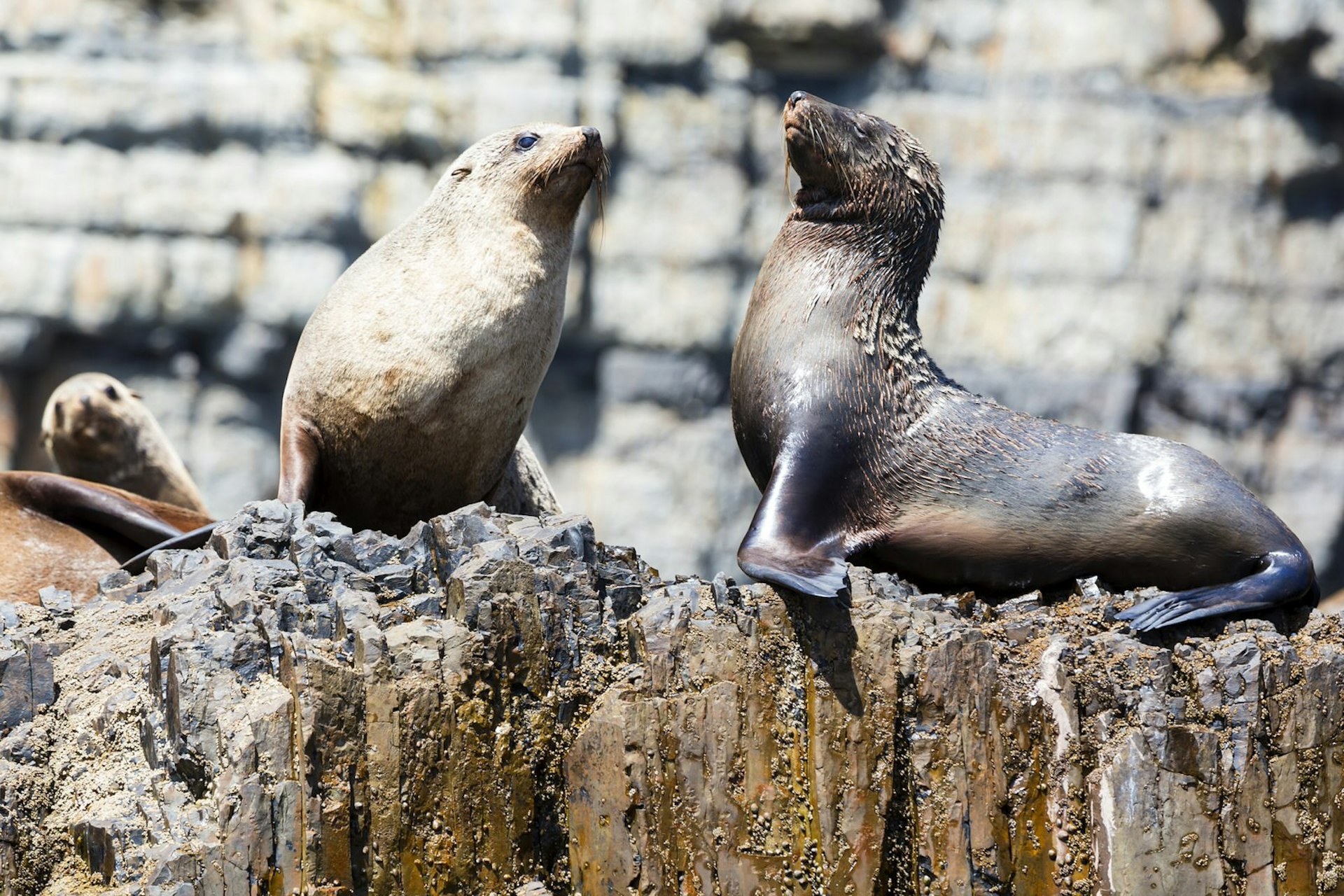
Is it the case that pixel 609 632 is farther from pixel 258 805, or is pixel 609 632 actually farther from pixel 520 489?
pixel 520 489

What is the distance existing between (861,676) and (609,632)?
65cm

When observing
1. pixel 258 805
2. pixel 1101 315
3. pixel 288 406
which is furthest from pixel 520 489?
pixel 1101 315

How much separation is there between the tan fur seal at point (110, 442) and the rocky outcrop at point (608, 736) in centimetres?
303

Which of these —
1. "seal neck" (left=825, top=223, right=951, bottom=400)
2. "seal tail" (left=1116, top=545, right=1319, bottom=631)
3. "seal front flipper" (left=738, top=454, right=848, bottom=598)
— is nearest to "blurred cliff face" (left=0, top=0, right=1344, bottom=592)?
"seal neck" (left=825, top=223, right=951, bottom=400)

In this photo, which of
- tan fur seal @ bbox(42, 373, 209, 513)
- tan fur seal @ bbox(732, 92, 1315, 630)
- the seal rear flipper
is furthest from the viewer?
tan fur seal @ bbox(42, 373, 209, 513)

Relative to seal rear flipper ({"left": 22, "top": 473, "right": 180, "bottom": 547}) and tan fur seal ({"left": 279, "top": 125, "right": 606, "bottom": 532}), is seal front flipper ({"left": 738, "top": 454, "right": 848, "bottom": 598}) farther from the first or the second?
seal rear flipper ({"left": 22, "top": 473, "right": 180, "bottom": 547})

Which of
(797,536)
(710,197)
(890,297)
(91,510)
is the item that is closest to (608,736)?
(797,536)

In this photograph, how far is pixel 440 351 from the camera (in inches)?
192

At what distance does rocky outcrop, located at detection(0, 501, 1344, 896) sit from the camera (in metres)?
3.42

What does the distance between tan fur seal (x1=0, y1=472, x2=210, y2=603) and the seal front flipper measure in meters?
2.42

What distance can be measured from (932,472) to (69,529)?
3175 mm

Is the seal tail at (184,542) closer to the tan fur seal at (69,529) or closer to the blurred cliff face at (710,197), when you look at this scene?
the tan fur seal at (69,529)

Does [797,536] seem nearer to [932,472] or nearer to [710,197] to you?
[932,472]

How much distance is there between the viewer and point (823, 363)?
15.0ft
